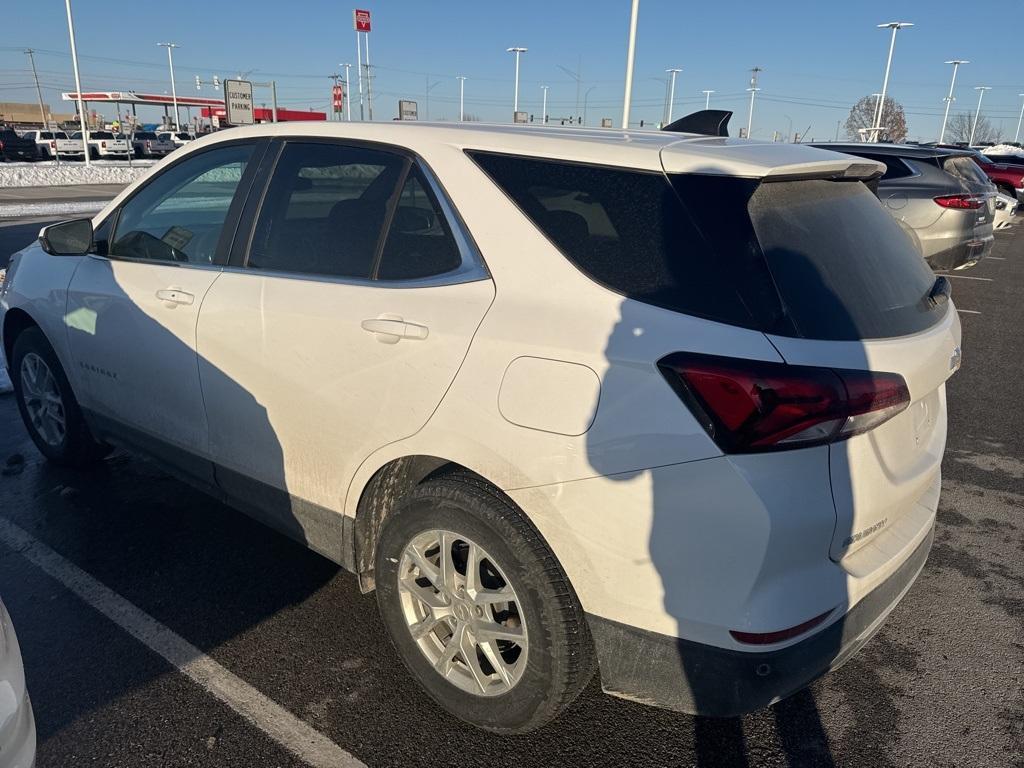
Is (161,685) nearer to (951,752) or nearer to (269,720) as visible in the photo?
(269,720)

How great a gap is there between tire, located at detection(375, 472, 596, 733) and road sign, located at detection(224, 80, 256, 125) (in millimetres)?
25451

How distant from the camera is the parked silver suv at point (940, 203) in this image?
8.98 m

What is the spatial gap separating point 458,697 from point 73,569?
6.49ft

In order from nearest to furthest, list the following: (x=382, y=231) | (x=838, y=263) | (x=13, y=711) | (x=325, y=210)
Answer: (x=13, y=711)
(x=838, y=263)
(x=382, y=231)
(x=325, y=210)

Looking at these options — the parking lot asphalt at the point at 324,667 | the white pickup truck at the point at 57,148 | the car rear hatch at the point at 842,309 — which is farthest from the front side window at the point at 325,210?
the white pickup truck at the point at 57,148

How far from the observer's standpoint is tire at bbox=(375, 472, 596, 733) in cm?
220

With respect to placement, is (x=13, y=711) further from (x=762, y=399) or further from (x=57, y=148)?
(x=57, y=148)

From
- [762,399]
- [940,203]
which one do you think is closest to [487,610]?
[762,399]

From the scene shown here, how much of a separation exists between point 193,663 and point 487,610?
1194 millimetres

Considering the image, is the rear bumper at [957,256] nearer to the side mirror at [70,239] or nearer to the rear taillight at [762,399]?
the rear taillight at [762,399]

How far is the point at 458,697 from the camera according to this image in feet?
8.21

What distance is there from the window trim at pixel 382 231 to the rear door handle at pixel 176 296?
0.71 ft

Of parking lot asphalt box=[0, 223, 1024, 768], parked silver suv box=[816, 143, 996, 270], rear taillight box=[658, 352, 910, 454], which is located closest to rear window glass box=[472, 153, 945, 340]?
rear taillight box=[658, 352, 910, 454]

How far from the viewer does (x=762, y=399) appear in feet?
6.14
